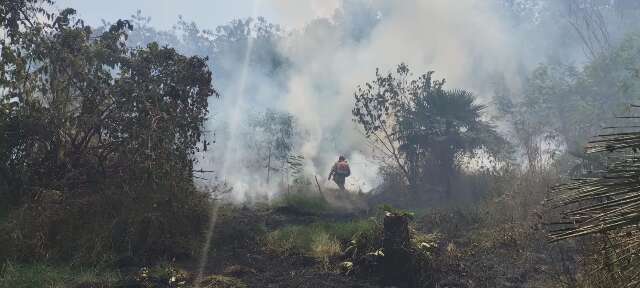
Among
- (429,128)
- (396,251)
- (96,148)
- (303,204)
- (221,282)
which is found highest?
(429,128)

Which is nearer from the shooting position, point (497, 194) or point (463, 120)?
point (497, 194)

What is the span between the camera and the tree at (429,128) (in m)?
14.4

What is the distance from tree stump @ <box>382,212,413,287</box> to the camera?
19.7 ft

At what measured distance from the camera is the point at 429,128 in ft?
47.9

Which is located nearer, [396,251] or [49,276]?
[49,276]

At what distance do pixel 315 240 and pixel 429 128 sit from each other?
27.8 ft

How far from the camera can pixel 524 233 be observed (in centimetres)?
728

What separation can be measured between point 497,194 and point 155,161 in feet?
25.8

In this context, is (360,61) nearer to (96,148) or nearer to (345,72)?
(345,72)

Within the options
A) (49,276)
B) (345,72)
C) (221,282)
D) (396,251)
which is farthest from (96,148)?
(345,72)

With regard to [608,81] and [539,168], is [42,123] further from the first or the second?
[608,81]

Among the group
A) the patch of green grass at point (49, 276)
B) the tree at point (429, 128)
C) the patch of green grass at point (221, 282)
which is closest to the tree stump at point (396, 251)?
the patch of green grass at point (221, 282)

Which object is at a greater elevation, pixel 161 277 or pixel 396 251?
pixel 396 251

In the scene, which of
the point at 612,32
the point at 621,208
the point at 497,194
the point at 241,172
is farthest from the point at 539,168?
the point at 612,32
